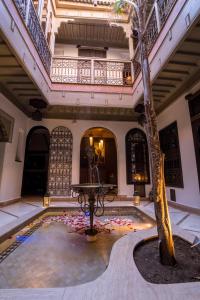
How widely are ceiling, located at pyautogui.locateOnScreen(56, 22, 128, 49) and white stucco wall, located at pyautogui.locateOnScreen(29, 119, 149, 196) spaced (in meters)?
3.86

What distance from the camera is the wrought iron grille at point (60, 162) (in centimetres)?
640

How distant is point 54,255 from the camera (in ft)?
7.30

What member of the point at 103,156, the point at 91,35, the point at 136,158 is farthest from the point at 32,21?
the point at 103,156

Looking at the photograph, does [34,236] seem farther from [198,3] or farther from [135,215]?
[198,3]

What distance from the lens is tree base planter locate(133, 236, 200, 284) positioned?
1.47 metres

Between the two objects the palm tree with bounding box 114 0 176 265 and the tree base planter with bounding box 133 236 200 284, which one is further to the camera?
the palm tree with bounding box 114 0 176 265

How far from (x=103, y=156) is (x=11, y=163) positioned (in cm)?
460

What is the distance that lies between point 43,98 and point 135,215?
432cm

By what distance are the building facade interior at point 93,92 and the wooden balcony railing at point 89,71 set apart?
37mm

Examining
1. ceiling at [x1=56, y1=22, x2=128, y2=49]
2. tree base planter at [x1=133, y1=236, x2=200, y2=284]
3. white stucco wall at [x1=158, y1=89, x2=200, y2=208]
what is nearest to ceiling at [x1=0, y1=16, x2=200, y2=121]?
white stucco wall at [x1=158, y1=89, x2=200, y2=208]

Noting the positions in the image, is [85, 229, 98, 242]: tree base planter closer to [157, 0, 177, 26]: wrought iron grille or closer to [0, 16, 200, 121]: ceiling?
[0, 16, 200, 121]: ceiling

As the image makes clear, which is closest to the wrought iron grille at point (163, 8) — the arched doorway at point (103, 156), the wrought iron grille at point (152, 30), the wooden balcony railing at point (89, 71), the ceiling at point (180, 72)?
the wrought iron grille at point (152, 30)

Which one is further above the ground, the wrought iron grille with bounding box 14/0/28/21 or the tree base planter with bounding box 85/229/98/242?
the wrought iron grille with bounding box 14/0/28/21

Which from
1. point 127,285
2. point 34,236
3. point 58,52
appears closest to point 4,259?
point 34,236
